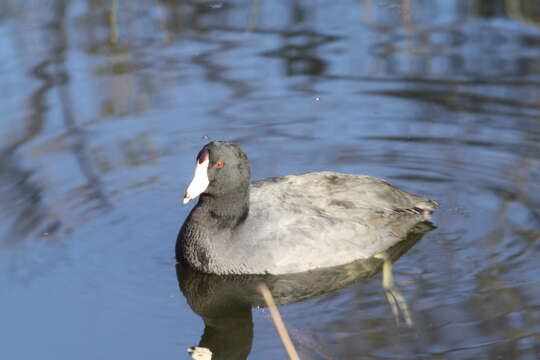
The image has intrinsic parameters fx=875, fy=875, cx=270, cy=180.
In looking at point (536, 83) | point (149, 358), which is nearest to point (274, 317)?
point (149, 358)

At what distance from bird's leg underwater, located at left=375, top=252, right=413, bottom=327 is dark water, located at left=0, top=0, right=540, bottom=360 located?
2.1 inches

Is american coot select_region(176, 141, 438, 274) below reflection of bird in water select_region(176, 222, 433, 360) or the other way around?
the other way around

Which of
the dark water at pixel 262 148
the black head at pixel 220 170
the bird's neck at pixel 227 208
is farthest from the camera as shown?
the bird's neck at pixel 227 208

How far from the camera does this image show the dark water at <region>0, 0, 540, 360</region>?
5.06 meters

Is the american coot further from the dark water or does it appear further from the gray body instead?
the dark water

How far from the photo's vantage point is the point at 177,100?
28.1 ft

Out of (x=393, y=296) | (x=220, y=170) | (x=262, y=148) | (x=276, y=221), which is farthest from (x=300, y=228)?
(x=262, y=148)

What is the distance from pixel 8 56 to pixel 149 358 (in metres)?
6.00

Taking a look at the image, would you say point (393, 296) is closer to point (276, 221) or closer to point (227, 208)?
point (276, 221)

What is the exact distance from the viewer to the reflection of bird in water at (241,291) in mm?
5094

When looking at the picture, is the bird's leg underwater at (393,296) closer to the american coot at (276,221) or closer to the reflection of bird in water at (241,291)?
the reflection of bird in water at (241,291)

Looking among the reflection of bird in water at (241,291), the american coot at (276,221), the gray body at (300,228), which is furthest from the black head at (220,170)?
the reflection of bird in water at (241,291)

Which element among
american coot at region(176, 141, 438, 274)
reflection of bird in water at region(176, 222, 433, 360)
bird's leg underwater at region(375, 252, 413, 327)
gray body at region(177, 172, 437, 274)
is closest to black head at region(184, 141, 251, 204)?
american coot at region(176, 141, 438, 274)

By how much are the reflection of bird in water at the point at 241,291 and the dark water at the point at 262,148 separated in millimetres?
39
